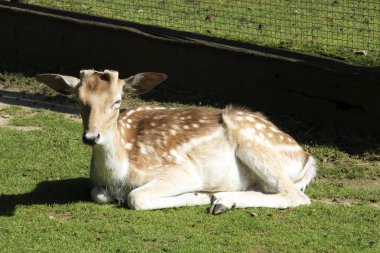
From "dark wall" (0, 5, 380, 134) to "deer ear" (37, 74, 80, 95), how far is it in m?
3.07

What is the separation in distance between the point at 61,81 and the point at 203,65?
3.18m

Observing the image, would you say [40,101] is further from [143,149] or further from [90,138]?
[90,138]

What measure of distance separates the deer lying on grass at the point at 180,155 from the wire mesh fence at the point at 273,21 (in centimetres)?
246

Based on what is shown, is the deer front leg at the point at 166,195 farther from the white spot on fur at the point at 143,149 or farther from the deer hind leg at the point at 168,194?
the white spot on fur at the point at 143,149

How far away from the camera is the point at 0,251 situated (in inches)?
254

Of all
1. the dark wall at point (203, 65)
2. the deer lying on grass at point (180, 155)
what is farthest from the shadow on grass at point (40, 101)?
the deer lying on grass at point (180, 155)

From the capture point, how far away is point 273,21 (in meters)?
11.8

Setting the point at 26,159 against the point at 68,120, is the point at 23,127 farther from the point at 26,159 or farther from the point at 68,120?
the point at 26,159

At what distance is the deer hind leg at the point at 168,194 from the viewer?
7438 millimetres

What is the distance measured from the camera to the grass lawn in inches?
263

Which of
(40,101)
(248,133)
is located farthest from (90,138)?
(40,101)

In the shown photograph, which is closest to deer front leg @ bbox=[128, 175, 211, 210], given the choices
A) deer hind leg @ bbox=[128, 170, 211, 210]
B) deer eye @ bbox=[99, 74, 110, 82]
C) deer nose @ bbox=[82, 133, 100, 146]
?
deer hind leg @ bbox=[128, 170, 211, 210]

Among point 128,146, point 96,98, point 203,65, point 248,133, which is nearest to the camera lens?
point 96,98

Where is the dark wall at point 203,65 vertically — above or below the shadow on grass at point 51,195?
above
